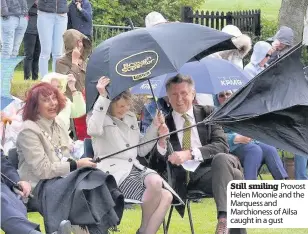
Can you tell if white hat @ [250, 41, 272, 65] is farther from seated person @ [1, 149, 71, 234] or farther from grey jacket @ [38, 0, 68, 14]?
seated person @ [1, 149, 71, 234]

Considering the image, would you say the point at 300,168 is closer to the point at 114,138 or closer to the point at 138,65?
the point at 114,138

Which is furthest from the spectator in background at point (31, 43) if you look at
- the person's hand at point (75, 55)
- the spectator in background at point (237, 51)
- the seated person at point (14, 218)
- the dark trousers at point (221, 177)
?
the seated person at point (14, 218)

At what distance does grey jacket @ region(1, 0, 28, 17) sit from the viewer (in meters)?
11.9

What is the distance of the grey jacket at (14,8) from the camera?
11.9 meters

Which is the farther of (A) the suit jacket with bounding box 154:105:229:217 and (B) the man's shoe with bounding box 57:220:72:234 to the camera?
(A) the suit jacket with bounding box 154:105:229:217

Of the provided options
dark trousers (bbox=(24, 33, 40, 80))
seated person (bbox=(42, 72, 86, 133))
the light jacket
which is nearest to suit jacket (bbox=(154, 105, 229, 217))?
the light jacket

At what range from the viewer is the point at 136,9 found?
23766mm

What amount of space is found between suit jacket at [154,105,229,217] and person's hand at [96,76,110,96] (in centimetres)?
95

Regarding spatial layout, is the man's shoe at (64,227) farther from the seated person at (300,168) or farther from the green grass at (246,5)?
the green grass at (246,5)

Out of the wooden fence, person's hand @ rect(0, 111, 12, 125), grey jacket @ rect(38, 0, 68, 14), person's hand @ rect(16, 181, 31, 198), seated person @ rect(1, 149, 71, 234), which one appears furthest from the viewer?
the wooden fence

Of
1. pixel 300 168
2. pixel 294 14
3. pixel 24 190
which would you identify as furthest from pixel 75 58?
pixel 294 14

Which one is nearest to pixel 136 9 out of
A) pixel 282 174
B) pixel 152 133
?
pixel 282 174

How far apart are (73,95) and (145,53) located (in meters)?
2.11

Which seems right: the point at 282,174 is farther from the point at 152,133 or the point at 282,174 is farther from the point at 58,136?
the point at 58,136
